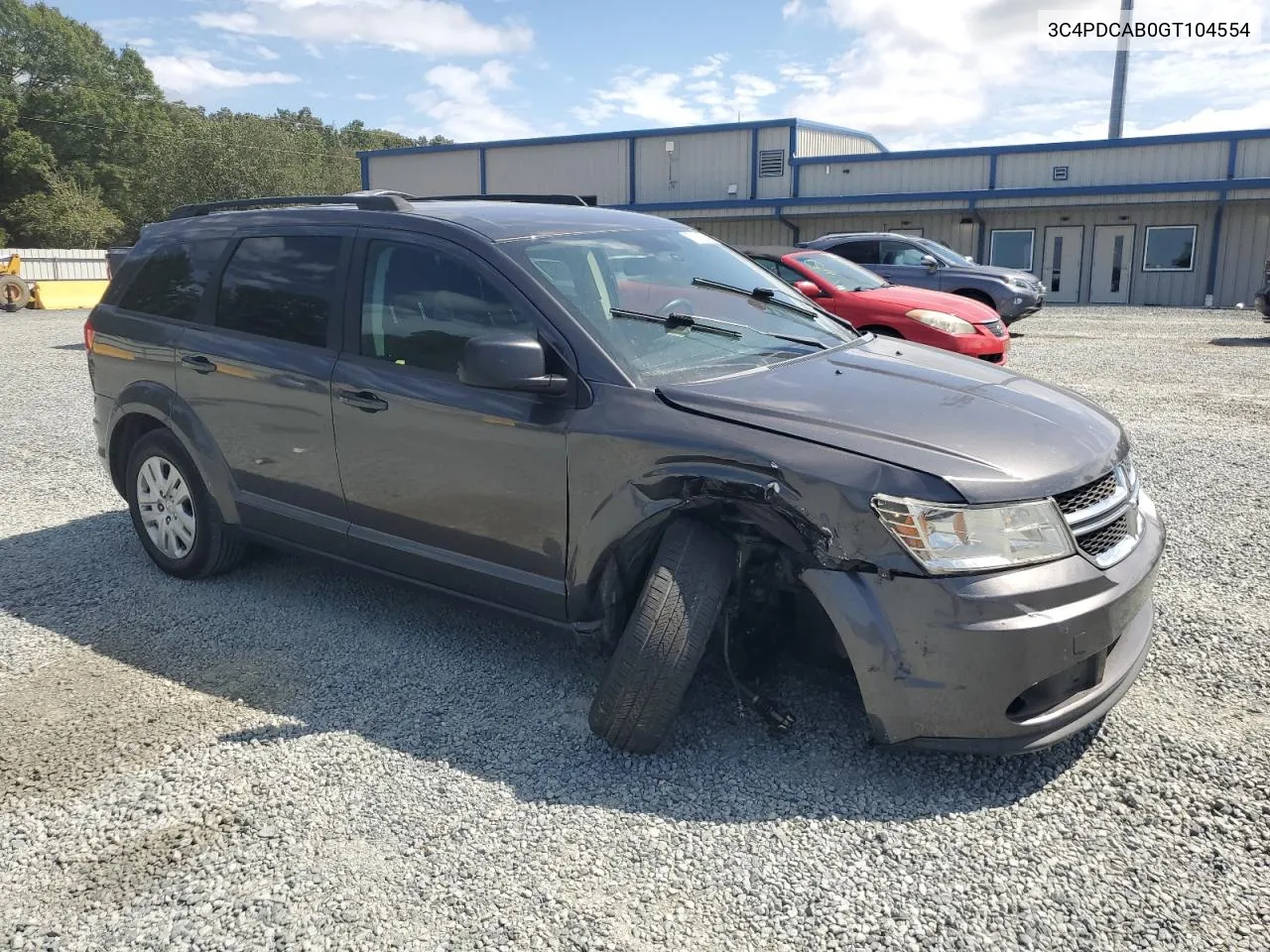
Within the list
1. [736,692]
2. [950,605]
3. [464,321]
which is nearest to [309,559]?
[464,321]

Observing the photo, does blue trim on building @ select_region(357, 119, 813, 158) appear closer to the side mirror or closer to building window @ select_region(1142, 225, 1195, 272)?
building window @ select_region(1142, 225, 1195, 272)

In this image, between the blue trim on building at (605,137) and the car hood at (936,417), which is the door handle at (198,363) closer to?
the car hood at (936,417)

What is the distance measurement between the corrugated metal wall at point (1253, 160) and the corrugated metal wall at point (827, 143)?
12.0 m

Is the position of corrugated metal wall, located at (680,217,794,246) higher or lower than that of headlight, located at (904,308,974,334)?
higher

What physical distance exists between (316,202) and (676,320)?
6.58 feet

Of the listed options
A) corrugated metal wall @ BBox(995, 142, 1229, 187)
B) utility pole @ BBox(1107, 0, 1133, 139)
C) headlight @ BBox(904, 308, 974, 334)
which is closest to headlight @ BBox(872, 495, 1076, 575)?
headlight @ BBox(904, 308, 974, 334)

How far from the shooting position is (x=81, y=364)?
1355 cm

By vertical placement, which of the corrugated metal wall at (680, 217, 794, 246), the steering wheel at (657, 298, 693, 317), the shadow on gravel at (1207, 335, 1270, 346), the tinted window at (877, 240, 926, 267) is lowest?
the shadow on gravel at (1207, 335, 1270, 346)

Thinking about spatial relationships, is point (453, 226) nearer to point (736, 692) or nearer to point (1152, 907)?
point (736, 692)

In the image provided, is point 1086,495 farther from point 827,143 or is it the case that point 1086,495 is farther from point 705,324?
point 827,143

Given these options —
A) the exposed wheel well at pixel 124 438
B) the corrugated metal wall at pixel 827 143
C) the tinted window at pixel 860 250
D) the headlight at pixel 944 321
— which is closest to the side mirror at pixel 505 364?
the exposed wheel well at pixel 124 438

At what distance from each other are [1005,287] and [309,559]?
47.9ft

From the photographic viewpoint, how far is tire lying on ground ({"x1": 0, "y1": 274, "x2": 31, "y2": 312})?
76.9 ft

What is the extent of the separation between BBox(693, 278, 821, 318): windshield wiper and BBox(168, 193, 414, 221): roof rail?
127 cm
